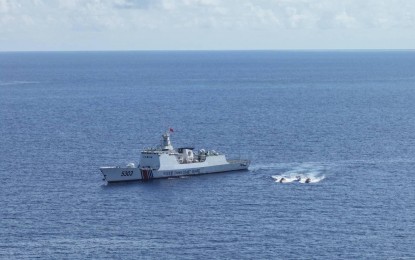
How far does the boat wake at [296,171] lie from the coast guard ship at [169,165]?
15.5 ft

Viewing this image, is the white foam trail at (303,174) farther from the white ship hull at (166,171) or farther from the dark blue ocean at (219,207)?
the white ship hull at (166,171)

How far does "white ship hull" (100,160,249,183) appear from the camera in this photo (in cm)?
15169

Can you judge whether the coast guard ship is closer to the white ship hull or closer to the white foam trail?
the white ship hull

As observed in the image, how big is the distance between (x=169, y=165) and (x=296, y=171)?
866 inches

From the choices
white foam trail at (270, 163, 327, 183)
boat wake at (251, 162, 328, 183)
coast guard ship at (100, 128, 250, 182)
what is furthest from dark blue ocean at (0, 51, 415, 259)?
coast guard ship at (100, 128, 250, 182)

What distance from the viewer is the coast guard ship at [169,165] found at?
504ft

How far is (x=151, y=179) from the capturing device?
513ft

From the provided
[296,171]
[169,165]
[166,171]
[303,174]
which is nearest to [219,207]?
[166,171]

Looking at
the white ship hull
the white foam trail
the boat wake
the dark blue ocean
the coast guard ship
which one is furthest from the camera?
the coast guard ship

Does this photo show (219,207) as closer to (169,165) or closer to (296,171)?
(169,165)

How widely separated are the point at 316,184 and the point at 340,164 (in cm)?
1965

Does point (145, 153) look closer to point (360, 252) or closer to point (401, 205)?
point (401, 205)

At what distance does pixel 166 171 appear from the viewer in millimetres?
157500

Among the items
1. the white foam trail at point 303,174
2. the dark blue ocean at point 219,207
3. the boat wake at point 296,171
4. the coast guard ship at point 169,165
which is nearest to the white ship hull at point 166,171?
the coast guard ship at point 169,165
